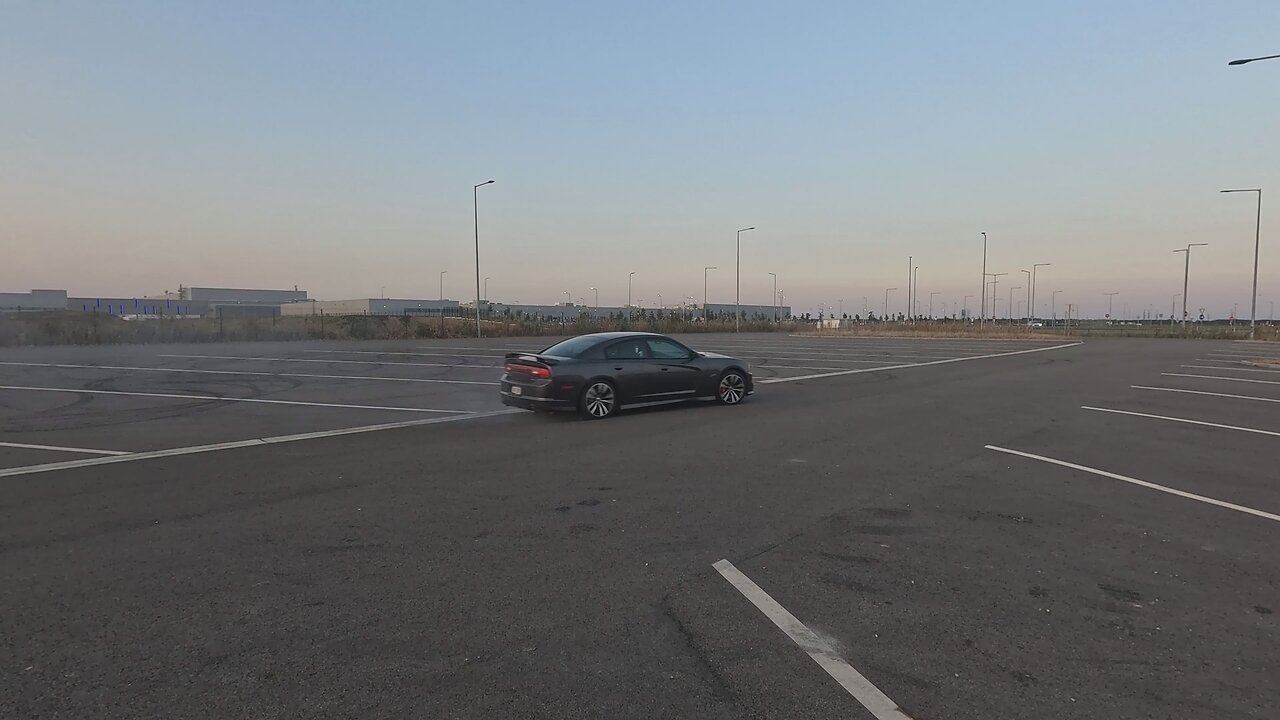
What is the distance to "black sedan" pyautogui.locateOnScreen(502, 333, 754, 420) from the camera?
39.6 feet

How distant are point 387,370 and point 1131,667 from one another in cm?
1984

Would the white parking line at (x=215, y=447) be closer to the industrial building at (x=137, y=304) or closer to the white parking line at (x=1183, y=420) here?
the white parking line at (x=1183, y=420)

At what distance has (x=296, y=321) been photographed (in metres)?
43.4

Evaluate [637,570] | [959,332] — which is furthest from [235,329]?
[959,332]

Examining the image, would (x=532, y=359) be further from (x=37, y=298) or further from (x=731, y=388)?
(x=37, y=298)

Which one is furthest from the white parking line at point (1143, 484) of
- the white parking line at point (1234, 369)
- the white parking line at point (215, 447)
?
the white parking line at point (1234, 369)

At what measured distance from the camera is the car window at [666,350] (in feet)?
44.0

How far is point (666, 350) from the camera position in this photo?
13.6 metres

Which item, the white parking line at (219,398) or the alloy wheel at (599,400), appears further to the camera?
the white parking line at (219,398)

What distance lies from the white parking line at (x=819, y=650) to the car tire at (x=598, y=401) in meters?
7.25

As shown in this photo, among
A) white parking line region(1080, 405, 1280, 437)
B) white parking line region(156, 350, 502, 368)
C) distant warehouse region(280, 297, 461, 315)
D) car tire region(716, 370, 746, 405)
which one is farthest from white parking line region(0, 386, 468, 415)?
distant warehouse region(280, 297, 461, 315)

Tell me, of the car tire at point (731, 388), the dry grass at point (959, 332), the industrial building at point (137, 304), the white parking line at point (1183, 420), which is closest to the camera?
the white parking line at point (1183, 420)

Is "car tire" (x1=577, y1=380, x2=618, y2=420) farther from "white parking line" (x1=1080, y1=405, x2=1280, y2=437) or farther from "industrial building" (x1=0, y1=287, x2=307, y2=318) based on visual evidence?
"industrial building" (x1=0, y1=287, x2=307, y2=318)

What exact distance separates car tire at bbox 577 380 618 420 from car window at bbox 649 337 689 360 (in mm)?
1248
